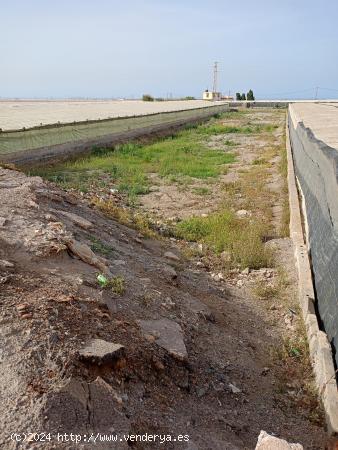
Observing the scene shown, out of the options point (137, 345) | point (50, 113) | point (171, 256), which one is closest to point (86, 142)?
point (50, 113)

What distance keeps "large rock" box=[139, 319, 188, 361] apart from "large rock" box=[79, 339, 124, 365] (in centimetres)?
53

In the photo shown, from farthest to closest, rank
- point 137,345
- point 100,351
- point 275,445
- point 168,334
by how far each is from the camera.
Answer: point 168,334 → point 137,345 → point 100,351 → point 275,445

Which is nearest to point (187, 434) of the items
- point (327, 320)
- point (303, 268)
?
point (327, 320)

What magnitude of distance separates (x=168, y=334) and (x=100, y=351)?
35.0 inches

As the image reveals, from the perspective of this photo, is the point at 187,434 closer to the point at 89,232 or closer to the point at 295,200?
the point at 89,232

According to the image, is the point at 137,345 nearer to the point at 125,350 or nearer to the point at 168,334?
the point at 125,350

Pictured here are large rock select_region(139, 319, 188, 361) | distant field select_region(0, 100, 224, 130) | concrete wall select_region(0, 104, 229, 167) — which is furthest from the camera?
distant field select_region(0, 100, 224, 130)

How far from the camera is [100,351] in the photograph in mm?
2775

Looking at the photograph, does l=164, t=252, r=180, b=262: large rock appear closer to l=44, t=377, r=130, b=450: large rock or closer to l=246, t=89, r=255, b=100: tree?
l=44, t=377, r=130, b=450: large rock

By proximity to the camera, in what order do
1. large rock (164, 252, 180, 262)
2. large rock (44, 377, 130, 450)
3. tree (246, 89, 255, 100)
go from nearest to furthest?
large rock (44, 377, 130, 450) → large rock (164, 252, 180, 262) → tree (246, 89, 255, 100)

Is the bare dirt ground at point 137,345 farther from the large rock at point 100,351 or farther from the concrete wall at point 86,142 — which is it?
the concrete wall at point 86,142

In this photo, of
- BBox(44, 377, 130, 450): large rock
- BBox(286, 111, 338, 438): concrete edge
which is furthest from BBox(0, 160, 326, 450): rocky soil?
BBox(286, 111, 338, 438): concrete edge

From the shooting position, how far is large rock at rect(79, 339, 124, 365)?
2705mm

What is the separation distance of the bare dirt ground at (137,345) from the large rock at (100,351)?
0.01 metres
